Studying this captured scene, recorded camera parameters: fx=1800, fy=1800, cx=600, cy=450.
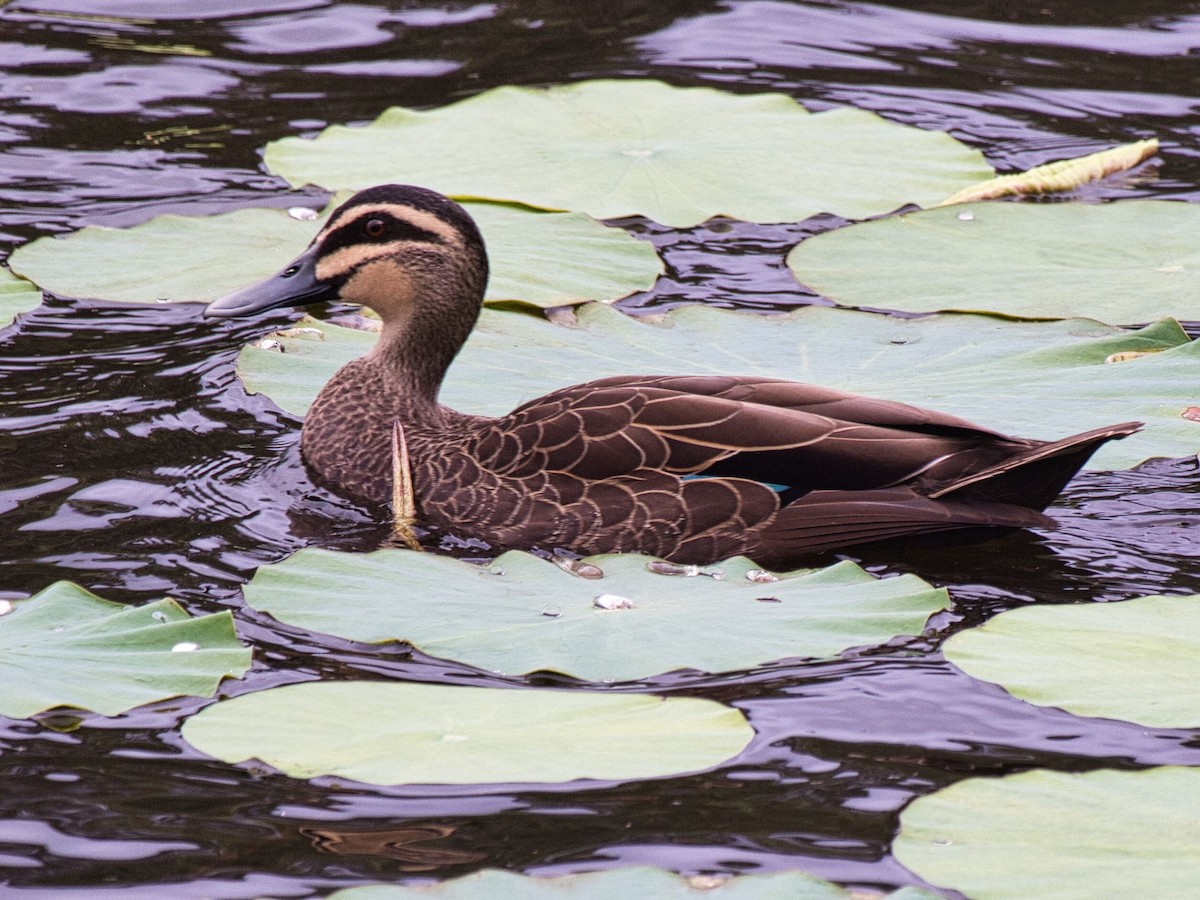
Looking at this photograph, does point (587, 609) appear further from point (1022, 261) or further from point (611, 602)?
point (1022, 261)

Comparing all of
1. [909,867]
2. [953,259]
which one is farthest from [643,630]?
[953,259]

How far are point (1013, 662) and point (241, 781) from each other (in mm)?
2272

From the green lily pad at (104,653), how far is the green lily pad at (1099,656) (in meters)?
2.22

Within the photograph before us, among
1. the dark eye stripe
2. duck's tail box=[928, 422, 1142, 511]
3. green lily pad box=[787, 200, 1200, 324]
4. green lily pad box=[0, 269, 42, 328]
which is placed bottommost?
duck's tail box=[928, 422, 1142, 511]

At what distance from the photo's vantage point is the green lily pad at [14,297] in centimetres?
820

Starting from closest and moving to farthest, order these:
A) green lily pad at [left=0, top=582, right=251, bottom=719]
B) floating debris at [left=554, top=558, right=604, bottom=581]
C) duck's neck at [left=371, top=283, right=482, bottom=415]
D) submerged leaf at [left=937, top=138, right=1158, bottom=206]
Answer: green lily pad at [left=0, top=582, right=251, bottom=719] → floating debris at [left=554, top=558, right=604, bottom=581] → duck's neck at [left=371, top=283, right=482, bottom=415] → submerged leaf at [left=937, top=138, right=1158, bottom=206]

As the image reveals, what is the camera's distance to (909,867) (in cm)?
432

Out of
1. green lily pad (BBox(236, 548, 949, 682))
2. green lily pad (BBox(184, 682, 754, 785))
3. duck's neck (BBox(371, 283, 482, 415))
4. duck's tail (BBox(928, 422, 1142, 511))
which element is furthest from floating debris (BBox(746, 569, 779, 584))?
duck's neck (BBox(371, 283, 482, 415))

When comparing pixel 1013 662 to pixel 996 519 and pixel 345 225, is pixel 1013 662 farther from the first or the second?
pixel 345 225

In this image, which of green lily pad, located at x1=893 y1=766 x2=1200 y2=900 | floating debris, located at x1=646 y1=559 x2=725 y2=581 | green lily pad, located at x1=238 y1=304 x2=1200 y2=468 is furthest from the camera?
green lily pad, located at x1=238 y1=304 x2=1200 y2=468

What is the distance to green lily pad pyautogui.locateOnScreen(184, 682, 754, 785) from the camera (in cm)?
470

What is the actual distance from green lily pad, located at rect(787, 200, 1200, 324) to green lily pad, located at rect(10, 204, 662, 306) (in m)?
0.94

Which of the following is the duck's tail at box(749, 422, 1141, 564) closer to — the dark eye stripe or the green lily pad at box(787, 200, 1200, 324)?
the green lily pad at box(787, 200, 1200, 324)

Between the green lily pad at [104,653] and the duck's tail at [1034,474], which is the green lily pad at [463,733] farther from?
the duck's tail at [1034,474]
